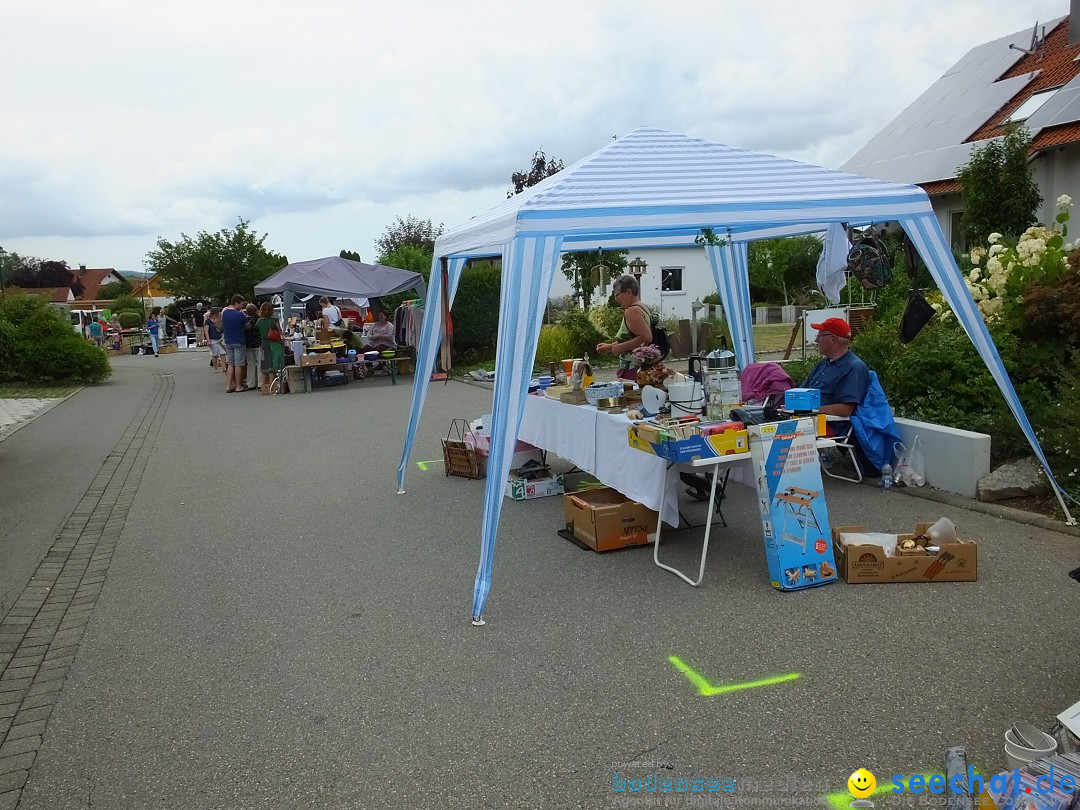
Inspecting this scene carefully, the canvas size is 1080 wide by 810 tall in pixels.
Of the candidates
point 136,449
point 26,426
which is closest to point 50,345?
point 26,426

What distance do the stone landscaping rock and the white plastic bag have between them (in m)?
0.52

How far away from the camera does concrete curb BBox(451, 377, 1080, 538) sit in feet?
18.1

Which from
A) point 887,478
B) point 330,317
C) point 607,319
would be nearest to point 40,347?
point 330,317

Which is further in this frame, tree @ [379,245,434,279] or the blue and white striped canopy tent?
tree @ [379,245,434,279]

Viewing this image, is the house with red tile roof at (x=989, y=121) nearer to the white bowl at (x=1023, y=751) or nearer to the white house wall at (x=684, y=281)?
the white house wall at (x=684, y=281)

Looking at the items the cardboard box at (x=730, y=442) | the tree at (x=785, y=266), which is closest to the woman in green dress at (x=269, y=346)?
the cardboard box at (x=730, y=442)

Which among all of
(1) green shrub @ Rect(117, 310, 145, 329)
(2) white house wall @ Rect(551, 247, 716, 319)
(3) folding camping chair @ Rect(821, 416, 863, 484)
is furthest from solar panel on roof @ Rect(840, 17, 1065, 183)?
(1) green shrub @ Rect(117, 310, 145, 329)

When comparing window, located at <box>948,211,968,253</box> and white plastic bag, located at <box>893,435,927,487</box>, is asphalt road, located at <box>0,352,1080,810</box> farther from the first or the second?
window, located at <box>948,211,968,253</box>

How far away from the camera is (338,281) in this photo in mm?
17906

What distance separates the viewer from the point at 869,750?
10.3 feet

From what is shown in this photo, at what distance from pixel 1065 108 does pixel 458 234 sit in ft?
56.3

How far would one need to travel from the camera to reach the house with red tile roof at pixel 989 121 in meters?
18.3

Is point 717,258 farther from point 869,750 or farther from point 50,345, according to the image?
point 50,345

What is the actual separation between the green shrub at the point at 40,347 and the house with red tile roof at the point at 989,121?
20187 millimetres
